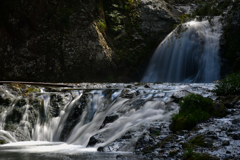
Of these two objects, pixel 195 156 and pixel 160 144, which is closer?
pixel 195 156

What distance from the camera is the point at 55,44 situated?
16188 mm

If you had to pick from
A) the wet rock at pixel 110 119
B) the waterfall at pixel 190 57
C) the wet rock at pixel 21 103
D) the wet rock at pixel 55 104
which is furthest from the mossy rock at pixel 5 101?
the waterfall at pixel 190 57

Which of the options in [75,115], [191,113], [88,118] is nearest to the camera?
[191,113]

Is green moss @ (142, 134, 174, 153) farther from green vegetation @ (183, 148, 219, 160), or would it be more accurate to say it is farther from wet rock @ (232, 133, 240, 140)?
wet rock @ (232, 133, 240, 140)

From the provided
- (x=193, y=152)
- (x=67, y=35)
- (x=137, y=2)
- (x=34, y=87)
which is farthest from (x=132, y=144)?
(x=137, y=2)

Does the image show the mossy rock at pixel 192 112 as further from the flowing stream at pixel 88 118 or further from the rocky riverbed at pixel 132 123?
the flowing stream at pixel 88 118

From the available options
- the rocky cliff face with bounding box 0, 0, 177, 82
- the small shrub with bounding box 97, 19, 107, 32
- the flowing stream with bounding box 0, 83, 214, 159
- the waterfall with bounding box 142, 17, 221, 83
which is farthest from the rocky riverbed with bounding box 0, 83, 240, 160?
the small shrub with bounding box 97, 19, 107, 32

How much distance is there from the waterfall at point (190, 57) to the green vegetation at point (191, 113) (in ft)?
30.7

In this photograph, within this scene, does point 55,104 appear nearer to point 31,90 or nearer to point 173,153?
point 31,90

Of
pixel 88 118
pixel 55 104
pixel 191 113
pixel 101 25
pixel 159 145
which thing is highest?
pixel 101 25

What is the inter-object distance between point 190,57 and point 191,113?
11181 mm

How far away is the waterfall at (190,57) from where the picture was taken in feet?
49.3

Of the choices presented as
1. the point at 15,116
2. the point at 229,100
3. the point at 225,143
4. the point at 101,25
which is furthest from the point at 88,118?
the point at 101,25

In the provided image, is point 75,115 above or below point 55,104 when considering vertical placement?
below
